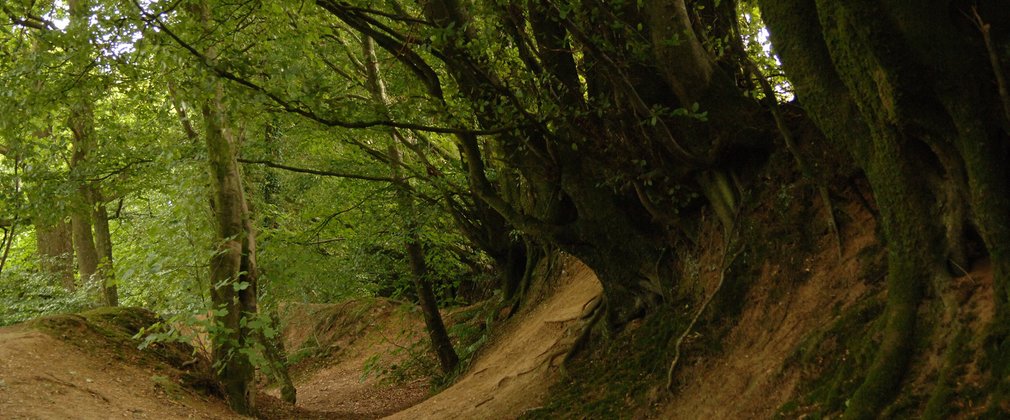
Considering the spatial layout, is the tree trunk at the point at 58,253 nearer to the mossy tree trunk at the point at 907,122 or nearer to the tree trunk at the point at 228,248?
the tree trunk at the point at 228,248

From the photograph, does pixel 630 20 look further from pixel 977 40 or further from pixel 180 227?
pixel 180 227

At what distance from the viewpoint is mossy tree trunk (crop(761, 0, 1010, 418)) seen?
4.40 m

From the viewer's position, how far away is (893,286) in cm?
520

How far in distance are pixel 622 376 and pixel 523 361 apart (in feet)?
10.3

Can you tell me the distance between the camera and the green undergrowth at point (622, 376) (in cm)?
783

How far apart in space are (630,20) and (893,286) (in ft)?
12.5

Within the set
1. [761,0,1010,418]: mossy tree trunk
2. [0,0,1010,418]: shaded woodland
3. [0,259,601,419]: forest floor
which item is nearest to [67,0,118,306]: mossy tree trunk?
[0,0,1010,418]: shaded woodland

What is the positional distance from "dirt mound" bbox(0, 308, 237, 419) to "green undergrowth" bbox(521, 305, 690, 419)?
4.60 m

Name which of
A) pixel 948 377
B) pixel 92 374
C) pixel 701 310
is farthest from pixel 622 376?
pixel 92 374

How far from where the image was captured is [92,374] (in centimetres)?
952

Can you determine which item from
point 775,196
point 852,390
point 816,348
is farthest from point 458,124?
point 852,390

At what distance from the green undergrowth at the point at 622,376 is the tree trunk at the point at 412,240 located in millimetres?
5061

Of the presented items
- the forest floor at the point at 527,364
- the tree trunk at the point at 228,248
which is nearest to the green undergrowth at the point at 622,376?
the forest floor at the point at 527,364

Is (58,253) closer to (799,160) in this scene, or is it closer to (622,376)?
(622,376)
